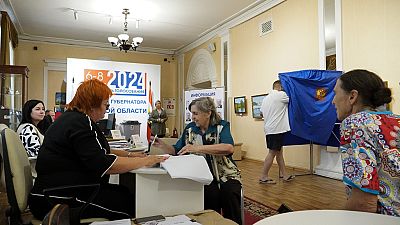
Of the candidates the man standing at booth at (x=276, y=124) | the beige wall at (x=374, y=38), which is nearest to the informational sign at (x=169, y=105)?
the man standing at booth at (x=276, y=124)

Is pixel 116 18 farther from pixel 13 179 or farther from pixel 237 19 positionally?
pixel 13 179

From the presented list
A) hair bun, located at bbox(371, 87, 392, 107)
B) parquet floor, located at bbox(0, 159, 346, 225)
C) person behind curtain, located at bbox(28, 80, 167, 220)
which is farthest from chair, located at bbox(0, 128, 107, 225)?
parquet floor, located at bbox(0, 159, 346, 225)

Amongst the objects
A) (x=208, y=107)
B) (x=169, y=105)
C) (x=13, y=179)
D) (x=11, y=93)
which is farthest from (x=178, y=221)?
(x=169, y=105)

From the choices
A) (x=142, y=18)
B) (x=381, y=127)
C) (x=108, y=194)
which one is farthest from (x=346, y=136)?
(x=142, y=18)

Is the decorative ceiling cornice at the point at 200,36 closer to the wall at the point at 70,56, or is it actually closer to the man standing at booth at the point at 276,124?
the wall at the point at 70,56

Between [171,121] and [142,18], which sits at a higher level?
[142,18]

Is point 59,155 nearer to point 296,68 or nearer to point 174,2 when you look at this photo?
point 296,68

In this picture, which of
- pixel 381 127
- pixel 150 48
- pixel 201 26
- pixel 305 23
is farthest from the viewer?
pixel 150 48

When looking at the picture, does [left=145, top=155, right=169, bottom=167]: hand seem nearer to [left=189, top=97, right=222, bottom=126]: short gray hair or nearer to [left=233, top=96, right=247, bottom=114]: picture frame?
[left=189, top=97, right=222, bottom=126]: short gray hair

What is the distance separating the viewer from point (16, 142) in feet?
5.47

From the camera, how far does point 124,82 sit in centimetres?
787

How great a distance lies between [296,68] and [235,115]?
2.23 metres

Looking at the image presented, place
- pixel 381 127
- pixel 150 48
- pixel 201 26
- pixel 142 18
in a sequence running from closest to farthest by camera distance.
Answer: pixel 381 127, pixel 142 18, pixel 201 26, pixel 150 48

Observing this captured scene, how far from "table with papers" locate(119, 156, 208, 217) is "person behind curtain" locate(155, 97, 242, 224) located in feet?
1.27
